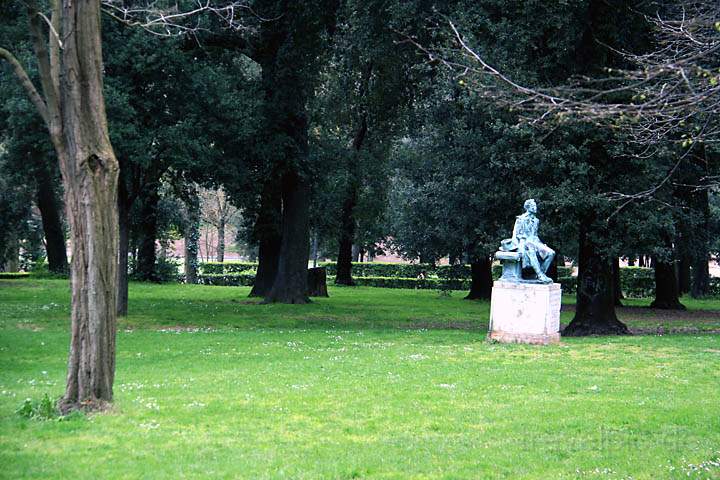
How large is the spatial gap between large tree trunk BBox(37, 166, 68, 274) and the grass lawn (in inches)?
933

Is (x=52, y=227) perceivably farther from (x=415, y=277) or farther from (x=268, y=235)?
(x=415, y=277)

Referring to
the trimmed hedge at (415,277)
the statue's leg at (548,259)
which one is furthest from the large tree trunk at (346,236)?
the statue's leg at (548,259)

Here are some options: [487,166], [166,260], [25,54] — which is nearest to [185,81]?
[25,54]

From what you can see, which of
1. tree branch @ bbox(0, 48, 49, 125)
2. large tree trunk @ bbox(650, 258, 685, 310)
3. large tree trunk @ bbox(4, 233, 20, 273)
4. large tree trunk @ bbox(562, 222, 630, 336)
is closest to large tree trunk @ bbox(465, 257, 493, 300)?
large tree trunk @ bbox(650, 258, 685, 310)

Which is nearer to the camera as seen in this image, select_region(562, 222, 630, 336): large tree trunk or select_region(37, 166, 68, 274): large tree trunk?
select_region(562, 222, 630, 336): large tree trunk

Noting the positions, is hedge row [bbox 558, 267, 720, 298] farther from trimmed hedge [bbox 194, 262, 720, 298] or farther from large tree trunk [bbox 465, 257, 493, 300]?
large tree trunk [bbox 465, 257, 493, 300]

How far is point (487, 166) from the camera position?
968 inches

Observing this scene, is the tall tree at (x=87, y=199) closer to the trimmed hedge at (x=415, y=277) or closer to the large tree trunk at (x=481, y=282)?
the large tree trunk at (x=481, y=282)

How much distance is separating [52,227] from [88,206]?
3702cm

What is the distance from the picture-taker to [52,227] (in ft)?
148

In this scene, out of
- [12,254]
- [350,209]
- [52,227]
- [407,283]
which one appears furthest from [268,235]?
[12,254]

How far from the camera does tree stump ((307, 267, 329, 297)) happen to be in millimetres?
38344

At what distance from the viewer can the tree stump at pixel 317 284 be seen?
38.3 m

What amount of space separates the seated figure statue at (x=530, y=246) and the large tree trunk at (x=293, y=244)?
1198 cm
